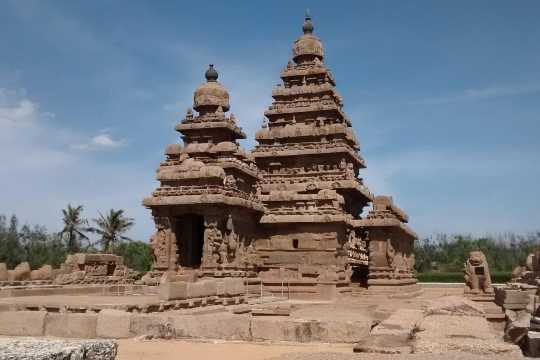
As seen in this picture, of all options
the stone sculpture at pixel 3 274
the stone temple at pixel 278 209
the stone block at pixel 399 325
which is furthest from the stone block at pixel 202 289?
the stone sculpture at pixel 3 274

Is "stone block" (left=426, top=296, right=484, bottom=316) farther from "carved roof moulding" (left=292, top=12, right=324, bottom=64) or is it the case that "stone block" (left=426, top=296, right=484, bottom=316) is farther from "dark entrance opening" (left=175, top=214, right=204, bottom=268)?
"carved roof moulding" (left=292, top=12, right=324, bottom=64)

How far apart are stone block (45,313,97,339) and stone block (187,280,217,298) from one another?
196 inches

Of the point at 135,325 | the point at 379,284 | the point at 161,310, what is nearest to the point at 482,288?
the point at 379,284

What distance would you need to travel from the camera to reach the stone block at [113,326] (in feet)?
32.8

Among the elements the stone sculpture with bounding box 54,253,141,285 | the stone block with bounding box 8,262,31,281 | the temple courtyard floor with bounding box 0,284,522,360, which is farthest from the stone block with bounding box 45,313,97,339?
the stone block with bounding box 8,262,31,281

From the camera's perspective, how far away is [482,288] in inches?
764

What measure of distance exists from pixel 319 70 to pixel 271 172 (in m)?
6.51

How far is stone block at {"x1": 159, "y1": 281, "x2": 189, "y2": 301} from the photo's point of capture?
13992 mm

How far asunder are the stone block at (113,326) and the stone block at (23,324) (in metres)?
1.19

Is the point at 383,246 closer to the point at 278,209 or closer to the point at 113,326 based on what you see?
the point at 278,209

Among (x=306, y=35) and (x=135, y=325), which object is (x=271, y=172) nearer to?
(x=306, y=35)

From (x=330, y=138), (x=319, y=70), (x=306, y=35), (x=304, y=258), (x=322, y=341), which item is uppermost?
(x=306, y=35)

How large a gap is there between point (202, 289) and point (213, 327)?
582 cm

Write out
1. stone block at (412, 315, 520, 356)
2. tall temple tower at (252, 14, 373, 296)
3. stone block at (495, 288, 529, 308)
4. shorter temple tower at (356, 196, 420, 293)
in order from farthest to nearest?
shorter temple tower at (356, 196, 420, 293) → tall temple tower at (252, 14, 373, 296) → stone block at (495, 288, 529, 308) → stone block at (412, 315, 520, 356)
